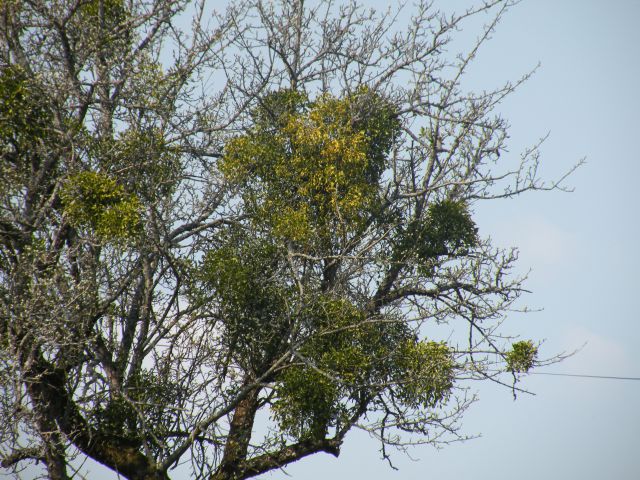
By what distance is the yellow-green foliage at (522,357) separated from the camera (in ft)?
50.1

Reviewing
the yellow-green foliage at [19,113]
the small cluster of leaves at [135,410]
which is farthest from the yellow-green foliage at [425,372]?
the yellow-green foliage at [19,113]

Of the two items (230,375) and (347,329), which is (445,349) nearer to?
(347,329)

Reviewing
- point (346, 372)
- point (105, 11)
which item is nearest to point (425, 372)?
point (346, 372)

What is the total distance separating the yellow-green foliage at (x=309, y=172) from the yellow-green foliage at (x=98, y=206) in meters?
2.52

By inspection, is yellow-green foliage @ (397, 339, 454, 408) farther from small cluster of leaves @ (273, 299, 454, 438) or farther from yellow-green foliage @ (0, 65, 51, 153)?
yellow-green foliage @ (0, 65, 51, 153)

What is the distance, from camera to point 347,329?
47.5 feet

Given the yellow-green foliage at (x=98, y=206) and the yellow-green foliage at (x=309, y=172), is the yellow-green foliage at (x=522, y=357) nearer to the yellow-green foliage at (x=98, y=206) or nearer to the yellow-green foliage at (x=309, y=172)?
the yellow-green foliage at (x=309, y=172)

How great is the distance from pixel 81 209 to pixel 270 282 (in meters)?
3.69

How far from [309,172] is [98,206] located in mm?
4073

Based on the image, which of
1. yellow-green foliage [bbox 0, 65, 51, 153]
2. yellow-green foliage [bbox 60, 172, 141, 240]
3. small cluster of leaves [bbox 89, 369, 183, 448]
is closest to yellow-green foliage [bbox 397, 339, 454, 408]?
small cluster of leaves [bbox 89, 369, 183, 448]

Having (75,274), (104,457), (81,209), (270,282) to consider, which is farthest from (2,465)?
(270,282)

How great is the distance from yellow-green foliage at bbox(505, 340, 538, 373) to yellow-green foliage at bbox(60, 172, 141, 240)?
296 inches

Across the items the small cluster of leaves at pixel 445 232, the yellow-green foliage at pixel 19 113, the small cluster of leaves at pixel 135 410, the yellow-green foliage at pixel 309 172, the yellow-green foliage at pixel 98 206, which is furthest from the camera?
the small cluster of leaves at pixel 445 232

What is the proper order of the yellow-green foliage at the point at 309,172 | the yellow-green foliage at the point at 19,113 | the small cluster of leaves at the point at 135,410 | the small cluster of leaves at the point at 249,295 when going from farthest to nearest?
the yellow-green foliage at the point at 309,172 → the small cluster of leaves at the point at 135,410 → the small cluster of leaves at the point at 249,295 → the yellow-green foliage at the point at 19,113
